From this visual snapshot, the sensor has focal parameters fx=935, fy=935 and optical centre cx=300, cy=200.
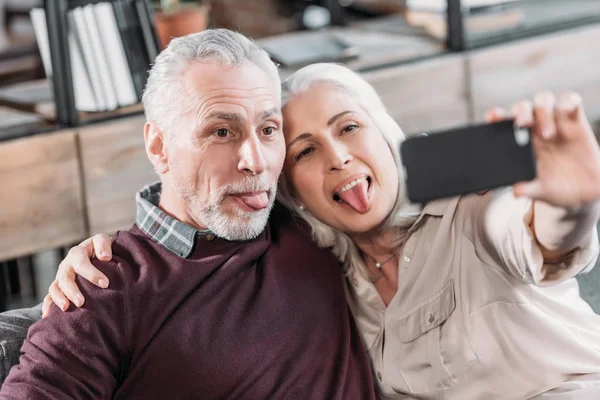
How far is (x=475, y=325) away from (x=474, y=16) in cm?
189

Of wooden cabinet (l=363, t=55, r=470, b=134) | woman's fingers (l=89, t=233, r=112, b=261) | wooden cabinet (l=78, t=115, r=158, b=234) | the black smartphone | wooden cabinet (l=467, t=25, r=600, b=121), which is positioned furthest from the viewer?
wooden cabinet (l=467, t=25, r=600, b=121)

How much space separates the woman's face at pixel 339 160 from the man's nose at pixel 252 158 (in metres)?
0.10

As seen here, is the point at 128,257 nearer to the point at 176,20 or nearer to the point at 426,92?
the point at 176,20

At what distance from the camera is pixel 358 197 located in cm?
174

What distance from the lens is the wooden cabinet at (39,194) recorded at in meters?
2.68

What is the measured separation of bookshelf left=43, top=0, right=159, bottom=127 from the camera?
2.68 m

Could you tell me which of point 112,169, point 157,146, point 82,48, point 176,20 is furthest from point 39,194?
point 157,146

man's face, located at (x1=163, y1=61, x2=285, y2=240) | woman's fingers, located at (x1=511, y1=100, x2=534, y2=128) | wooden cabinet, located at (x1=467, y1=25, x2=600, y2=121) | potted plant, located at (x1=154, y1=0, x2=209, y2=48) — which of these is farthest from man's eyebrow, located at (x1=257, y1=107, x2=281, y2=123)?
wooden cabinet, located at (x1=467, y1=25, x2=600, y2=121)

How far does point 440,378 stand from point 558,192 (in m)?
0.56

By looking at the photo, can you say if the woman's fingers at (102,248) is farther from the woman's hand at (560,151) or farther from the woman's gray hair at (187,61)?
the woman's hand at (560,151)

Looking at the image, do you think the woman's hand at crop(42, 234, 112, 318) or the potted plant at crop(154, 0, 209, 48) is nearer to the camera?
the woman's hand at crop(42, 234, 112, 318)

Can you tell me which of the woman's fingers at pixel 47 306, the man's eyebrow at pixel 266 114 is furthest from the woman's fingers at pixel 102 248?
the man's eyebrow at pixel 266 114

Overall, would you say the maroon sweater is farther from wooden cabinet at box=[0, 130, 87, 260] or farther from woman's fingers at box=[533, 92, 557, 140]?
wooden cabinet at box=[0, 130, 87, 260]

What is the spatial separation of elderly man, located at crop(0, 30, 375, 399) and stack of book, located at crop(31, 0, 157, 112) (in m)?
1.03
